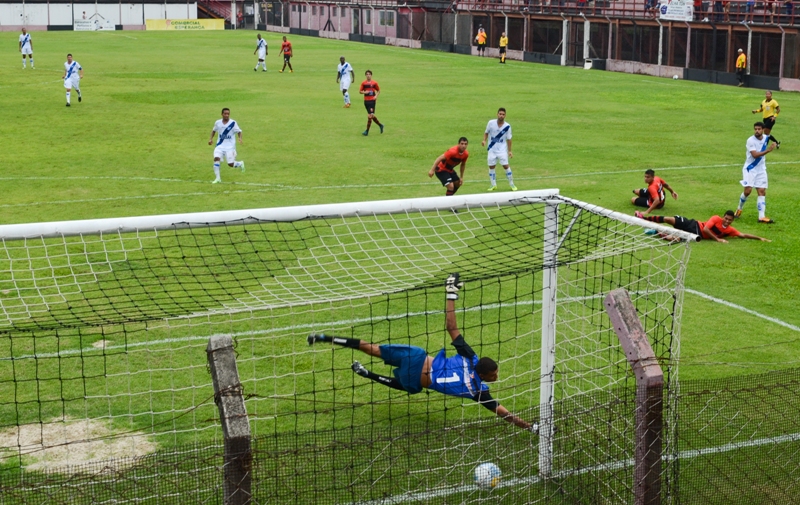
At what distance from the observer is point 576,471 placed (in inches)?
361

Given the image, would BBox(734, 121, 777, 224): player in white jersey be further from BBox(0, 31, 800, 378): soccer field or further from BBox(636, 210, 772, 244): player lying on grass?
BBox(636, 210, 772, 244): player lying on grass

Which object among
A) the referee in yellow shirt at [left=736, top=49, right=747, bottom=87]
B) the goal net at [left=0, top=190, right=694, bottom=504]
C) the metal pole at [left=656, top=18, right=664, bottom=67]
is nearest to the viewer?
the goal net at [left=0, top=190, right=694, bottom=504]

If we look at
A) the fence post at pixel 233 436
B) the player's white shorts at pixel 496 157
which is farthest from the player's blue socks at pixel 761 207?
the fence post at pixel 233 436

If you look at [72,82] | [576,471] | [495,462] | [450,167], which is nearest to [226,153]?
[450,167]

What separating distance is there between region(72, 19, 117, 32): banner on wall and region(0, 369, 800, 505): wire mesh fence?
8055 centimetres

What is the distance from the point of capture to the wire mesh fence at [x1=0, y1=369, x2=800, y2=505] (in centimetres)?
852

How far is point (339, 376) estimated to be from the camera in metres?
11.8

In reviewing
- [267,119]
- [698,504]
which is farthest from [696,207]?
[267,119]

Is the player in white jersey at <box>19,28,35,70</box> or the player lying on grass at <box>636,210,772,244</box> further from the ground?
the player in white jersey at <box>19,28,35,70</box>

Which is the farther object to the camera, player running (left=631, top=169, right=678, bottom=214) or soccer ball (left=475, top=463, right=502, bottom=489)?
player running (left=631, top=169, right=678, bottom=214)

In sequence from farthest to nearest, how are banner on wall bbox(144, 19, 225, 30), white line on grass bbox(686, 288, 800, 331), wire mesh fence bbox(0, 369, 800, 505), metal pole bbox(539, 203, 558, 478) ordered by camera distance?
banner on wall bbox(144, 19, 225, 30) → white line on grass bbox(686, 288, 800, 331) → metal pole bbox(539, 203, 558, 478) → wire mesh fence bbox(0, 369, 800, 505)

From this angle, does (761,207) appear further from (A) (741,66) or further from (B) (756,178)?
(A) (741,66)

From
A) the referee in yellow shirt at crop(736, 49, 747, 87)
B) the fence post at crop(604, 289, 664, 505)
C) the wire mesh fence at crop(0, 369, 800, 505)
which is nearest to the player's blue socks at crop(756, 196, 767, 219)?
the wire mesh fence at crop(0, 369, 800, 505)

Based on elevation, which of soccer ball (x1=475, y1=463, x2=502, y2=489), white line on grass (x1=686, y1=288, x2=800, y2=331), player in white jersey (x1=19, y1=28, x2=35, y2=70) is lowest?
soccer ball (x1=475, y1=463, x2=502, y2=489)
